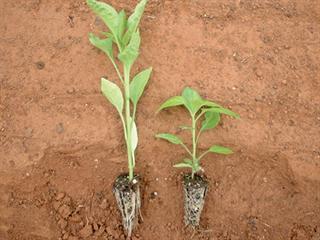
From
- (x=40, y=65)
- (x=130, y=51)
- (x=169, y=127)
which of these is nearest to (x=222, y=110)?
(x=169, y=127)

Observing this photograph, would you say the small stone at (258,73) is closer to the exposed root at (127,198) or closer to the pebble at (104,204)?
the exposed root at (127,198)

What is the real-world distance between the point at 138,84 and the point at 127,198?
0.45 m

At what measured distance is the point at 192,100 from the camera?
6.25ft

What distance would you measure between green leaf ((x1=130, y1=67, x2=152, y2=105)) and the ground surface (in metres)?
0.10

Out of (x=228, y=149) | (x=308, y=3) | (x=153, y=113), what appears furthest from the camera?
(x=308, y=3)

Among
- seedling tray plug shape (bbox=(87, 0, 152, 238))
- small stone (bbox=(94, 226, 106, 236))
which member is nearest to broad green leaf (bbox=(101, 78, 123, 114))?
seedling tray plug shape (bbox=(87, 0, 152, 238))

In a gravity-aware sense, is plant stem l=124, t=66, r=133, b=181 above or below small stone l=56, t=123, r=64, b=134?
above

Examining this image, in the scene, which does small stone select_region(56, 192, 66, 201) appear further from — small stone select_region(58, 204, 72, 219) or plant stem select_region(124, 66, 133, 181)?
plant stem select_region(124, 66, 133, 181)

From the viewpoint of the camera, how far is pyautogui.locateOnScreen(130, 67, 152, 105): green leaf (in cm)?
197

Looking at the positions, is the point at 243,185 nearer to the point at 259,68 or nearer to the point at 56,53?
the point at 259,68

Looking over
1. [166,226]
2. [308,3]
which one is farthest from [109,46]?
[308,3]

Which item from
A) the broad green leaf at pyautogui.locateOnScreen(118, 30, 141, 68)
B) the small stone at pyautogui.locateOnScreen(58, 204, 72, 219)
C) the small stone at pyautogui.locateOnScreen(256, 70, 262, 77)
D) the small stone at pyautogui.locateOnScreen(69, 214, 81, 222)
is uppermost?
the broad green leaf at pyautogui.locateOnScreen(118, 30, 141, 68)

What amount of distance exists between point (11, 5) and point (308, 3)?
134 cm

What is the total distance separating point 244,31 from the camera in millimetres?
2162
